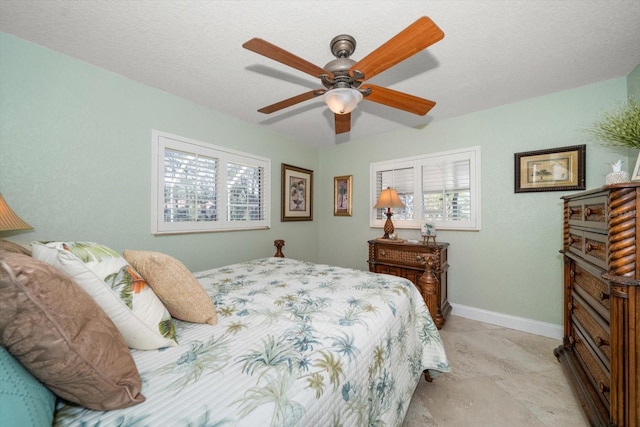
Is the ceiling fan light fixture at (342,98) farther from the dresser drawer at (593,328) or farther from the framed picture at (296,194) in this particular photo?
the framed picture at (296,194)

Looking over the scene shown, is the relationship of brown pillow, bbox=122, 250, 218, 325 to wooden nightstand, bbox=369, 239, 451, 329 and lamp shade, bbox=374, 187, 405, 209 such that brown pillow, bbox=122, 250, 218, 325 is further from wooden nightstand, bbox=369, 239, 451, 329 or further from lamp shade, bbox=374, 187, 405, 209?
lamp shade, bbox=374, 187, 405, 209

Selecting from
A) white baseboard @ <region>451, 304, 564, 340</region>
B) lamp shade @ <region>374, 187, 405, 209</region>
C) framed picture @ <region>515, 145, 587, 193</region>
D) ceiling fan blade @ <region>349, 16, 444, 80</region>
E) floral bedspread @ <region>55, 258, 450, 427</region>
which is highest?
ceiling fan blade @ <region>349, 16, 444, 80</region>

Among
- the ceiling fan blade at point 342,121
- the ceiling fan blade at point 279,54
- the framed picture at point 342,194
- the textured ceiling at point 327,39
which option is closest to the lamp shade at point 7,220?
the textured ceiling at point 327,39

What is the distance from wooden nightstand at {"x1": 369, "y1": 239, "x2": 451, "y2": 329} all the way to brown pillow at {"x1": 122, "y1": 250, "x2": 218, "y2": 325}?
2.20 meters

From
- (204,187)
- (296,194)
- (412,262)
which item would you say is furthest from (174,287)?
(296,194)

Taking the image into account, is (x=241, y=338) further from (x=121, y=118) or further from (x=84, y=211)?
(x=121, y=118)

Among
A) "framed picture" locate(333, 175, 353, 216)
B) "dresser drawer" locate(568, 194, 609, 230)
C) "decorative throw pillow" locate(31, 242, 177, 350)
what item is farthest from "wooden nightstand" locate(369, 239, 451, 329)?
"decorative throw pillow" locate(31, 242, 177, 350)

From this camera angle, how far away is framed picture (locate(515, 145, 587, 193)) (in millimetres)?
2352

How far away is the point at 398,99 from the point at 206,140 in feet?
6.87

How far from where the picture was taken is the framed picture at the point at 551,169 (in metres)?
2.35

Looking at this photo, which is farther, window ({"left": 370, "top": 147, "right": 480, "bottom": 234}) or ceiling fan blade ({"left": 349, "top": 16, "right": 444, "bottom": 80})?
window ({"left": 370, "top": 147, "right": 480, "bottom": 234})

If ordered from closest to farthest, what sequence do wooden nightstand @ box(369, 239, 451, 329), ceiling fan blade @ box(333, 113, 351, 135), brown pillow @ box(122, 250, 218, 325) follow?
brown pillow @ box(122, 250, 218, 325), ceiling fan blade @ box(333, 113, 351, 135), wooden nightstand @ box(369, 239, 451, 329)

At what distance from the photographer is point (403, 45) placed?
47.6 inches

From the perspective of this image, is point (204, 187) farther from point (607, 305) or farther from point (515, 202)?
point (515, 202)
